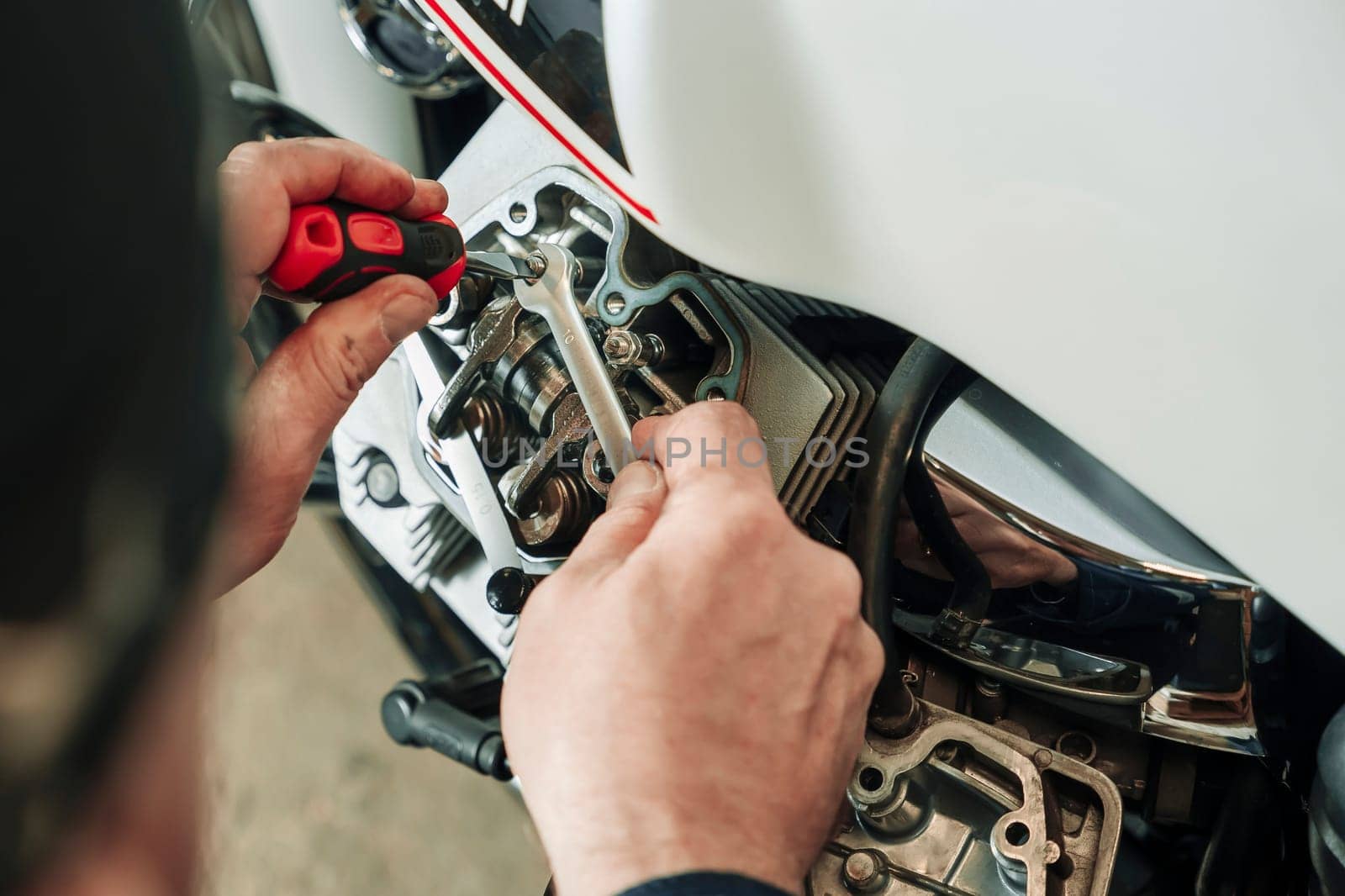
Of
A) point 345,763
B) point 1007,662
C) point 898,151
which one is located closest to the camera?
point 898,151

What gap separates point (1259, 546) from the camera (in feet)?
1.90

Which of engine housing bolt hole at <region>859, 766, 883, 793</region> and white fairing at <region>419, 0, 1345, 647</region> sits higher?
white fairing at <region>419, 0, 1345, 647</region>

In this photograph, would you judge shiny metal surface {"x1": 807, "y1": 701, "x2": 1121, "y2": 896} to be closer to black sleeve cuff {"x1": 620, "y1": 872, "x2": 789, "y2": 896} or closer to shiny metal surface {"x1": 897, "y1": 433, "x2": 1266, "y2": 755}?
shiny metal surface {"x1": 897, "y1": 433, "x2": 1266, "y2": 755}

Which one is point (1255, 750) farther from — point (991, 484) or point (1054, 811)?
point (991, 484)

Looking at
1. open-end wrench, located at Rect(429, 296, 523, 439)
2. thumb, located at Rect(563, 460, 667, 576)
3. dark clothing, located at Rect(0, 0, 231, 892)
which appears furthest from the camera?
open-end wrench, located at Rect(429, 296, 523, 439)

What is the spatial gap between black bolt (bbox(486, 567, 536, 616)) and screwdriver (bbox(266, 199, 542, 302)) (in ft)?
0.67

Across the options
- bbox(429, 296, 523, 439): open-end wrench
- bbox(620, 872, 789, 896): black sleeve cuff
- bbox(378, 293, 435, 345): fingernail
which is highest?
bbox(378, 293, 435, 345): fingernail

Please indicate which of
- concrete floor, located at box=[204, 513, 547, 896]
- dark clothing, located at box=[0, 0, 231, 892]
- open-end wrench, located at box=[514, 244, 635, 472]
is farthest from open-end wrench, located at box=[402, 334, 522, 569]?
concrete floor, located at box=[204, 513, 547, 896]

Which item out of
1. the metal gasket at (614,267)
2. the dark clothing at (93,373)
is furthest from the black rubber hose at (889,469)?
the dark clothing at (93,373)

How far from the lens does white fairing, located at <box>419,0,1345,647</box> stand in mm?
543

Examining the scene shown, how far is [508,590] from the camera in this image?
0.77 metres

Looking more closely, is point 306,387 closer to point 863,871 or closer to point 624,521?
point 624,521

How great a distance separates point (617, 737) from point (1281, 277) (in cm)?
40

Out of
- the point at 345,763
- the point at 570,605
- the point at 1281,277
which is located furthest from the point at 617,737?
the point at 345,763
